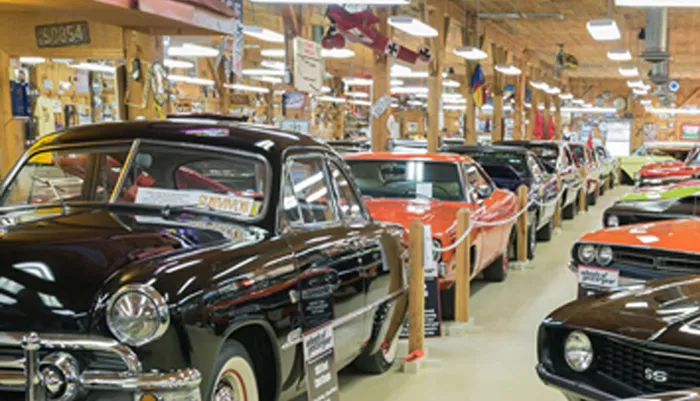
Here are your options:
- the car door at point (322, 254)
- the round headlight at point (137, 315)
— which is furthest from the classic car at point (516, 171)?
the round headlight at point (137, 315)

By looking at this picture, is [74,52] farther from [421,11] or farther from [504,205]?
[421,11]

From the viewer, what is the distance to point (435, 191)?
830 centimetres

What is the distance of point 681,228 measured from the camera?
5871mm

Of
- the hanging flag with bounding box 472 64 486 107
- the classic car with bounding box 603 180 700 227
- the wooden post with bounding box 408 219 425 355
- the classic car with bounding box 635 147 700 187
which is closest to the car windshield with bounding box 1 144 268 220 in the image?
the wooden post with bounding box 408 219 425 355

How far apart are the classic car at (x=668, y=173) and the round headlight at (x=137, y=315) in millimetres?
12287

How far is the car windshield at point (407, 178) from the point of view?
8.23 meters

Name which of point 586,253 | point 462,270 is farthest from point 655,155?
point 586,253

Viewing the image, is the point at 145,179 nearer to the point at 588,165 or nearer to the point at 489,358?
the point at 489,358

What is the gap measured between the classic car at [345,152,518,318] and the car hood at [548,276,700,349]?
330cm

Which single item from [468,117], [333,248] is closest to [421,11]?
[468,117]

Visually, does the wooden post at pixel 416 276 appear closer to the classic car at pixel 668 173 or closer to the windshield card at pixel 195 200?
the windshield card at pixel 195 200

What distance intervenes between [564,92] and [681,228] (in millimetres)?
35341

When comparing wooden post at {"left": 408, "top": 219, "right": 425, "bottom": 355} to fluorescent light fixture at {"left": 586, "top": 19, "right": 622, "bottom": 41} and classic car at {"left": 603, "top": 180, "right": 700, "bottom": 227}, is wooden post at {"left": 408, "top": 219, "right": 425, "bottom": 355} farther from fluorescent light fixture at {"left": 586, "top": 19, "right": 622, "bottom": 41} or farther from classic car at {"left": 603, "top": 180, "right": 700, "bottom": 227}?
fluorescent light fixture at {"left": 586, "top": 19, "right": 622, "bottom": 41}

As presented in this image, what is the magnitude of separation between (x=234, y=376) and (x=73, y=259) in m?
0.87
